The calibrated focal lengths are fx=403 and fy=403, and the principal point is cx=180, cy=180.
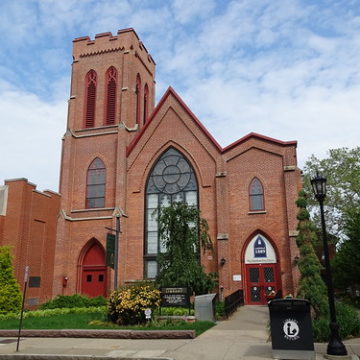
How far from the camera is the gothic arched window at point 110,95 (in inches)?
1227

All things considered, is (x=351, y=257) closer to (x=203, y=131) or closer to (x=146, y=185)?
(x=203, y=131)

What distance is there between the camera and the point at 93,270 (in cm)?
2803

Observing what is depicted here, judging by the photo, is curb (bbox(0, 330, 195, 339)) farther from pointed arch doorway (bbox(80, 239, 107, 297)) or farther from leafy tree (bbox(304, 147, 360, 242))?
leafy tree (bbox(304, 147, 360, 242))

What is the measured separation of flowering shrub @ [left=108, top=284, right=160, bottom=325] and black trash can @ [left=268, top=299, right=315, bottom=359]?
7121 millimetres

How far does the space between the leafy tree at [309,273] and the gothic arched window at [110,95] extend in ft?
59.6

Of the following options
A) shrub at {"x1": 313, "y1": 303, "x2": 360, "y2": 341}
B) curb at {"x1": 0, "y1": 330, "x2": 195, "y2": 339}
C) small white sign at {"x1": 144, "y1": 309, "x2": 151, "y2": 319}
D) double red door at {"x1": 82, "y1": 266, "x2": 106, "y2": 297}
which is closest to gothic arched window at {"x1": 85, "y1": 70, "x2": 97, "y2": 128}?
double red door at {"x1": 82, "y1": 266, "x2": 106, "y2": 297}

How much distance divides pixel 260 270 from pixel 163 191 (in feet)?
27.6

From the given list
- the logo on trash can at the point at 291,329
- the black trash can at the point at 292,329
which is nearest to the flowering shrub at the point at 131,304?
the black trash can at the point at 292,329

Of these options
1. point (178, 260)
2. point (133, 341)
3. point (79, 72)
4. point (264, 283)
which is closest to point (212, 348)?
point (133, 341)

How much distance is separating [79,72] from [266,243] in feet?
65.6

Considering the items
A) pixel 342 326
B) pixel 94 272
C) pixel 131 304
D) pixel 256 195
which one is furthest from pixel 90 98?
pixel 342 326

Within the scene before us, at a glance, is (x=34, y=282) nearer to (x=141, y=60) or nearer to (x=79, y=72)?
(x=79, y=72)

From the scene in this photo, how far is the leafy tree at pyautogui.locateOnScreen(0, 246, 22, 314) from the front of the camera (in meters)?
21.3

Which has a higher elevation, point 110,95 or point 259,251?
point 110,95
